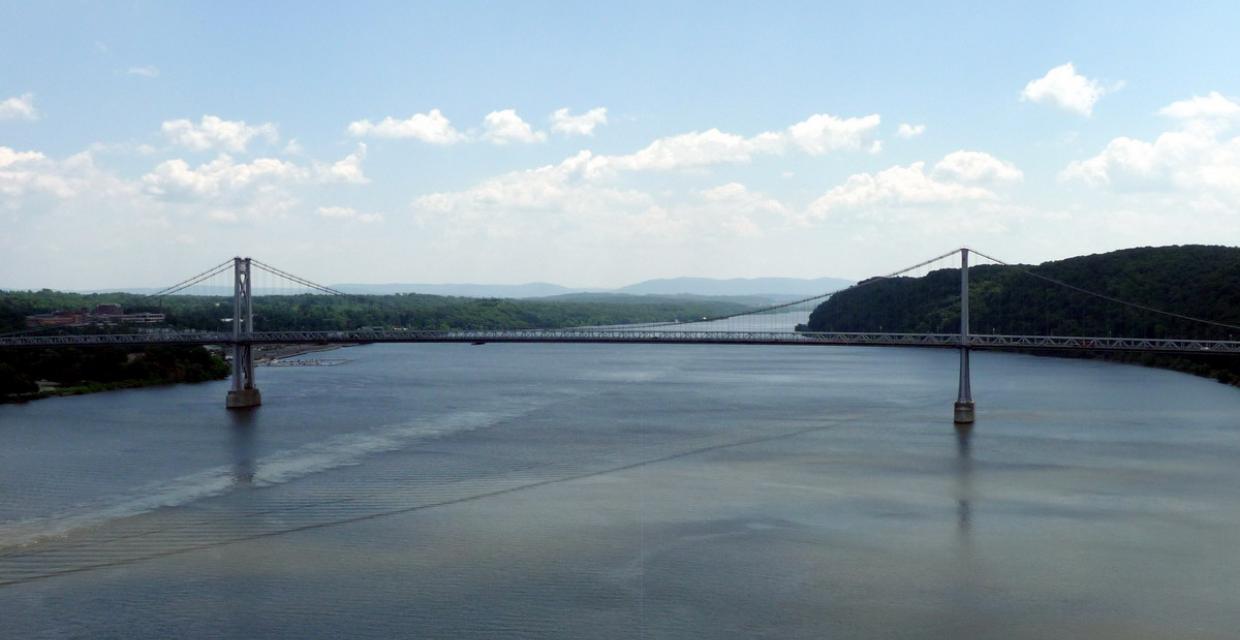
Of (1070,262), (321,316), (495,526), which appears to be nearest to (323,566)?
(495,526)

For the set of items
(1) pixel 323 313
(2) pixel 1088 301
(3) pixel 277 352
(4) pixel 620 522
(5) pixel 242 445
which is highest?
(2) pixel 1088 301

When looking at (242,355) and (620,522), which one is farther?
(242,355)

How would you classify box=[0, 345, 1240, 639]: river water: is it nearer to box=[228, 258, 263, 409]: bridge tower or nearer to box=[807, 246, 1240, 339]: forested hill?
box=[228, 258, 263, 409]: bridge tower

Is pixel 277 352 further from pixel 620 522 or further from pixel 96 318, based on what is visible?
pixel 620 522

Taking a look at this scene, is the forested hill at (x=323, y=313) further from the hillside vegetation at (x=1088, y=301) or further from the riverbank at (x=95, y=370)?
the hillside vegetation at (x=1088, y=301)

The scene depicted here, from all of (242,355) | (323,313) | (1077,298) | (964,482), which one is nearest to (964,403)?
(964,482)

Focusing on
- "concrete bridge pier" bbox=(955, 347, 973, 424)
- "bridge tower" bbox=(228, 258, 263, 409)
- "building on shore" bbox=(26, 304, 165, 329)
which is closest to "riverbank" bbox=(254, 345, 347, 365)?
"building on shore" bbox=(26, 304, 165, 329)

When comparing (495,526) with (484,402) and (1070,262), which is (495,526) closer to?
(484,402)
